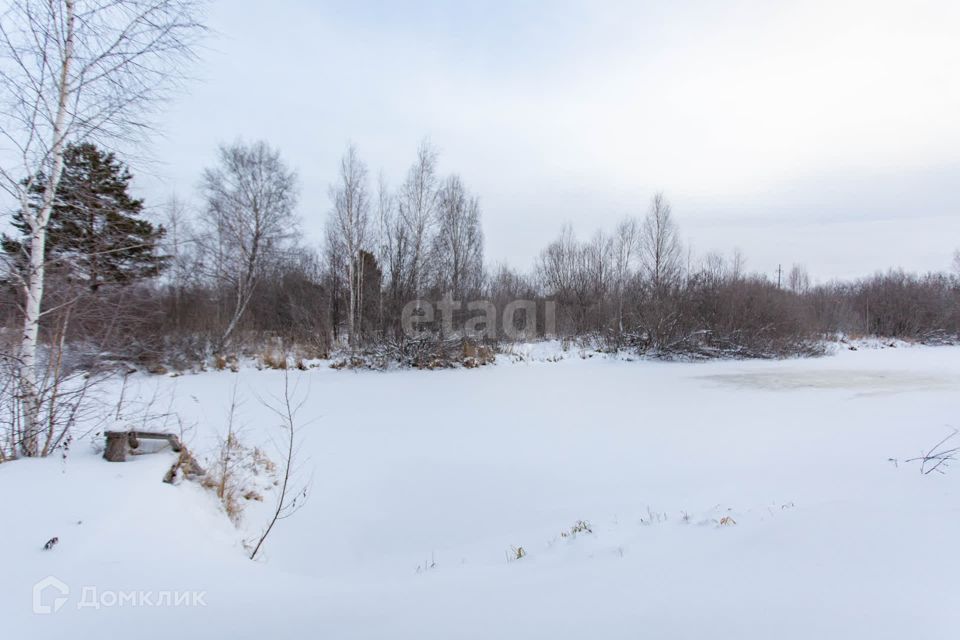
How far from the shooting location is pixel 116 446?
3.27m

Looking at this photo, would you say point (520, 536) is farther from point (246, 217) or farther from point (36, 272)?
point (246, 217)

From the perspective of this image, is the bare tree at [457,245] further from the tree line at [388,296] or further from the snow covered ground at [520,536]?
the snow covered ground at [520,536]

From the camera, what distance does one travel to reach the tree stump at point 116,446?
10.7 ft

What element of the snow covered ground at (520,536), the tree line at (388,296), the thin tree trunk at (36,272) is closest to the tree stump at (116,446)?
the snow covered ground at (520,536)

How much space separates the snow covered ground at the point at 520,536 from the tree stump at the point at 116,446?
0.11 m

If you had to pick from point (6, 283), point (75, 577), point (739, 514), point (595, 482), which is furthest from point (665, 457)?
point (6, 283)

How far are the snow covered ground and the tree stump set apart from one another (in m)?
0.11

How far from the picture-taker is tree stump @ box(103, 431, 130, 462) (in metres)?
3.25

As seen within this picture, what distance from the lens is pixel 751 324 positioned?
49.1 ft

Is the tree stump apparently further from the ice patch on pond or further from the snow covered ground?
the ice patch on pond

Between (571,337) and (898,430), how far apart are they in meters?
13.3

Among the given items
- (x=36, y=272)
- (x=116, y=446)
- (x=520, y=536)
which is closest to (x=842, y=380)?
(x=520, y=536)

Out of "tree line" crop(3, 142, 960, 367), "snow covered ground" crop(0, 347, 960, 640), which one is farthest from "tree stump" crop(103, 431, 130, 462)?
"tree line" crop(3, 142, 960, 367)

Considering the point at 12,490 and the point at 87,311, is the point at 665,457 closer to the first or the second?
the point at 12,490
